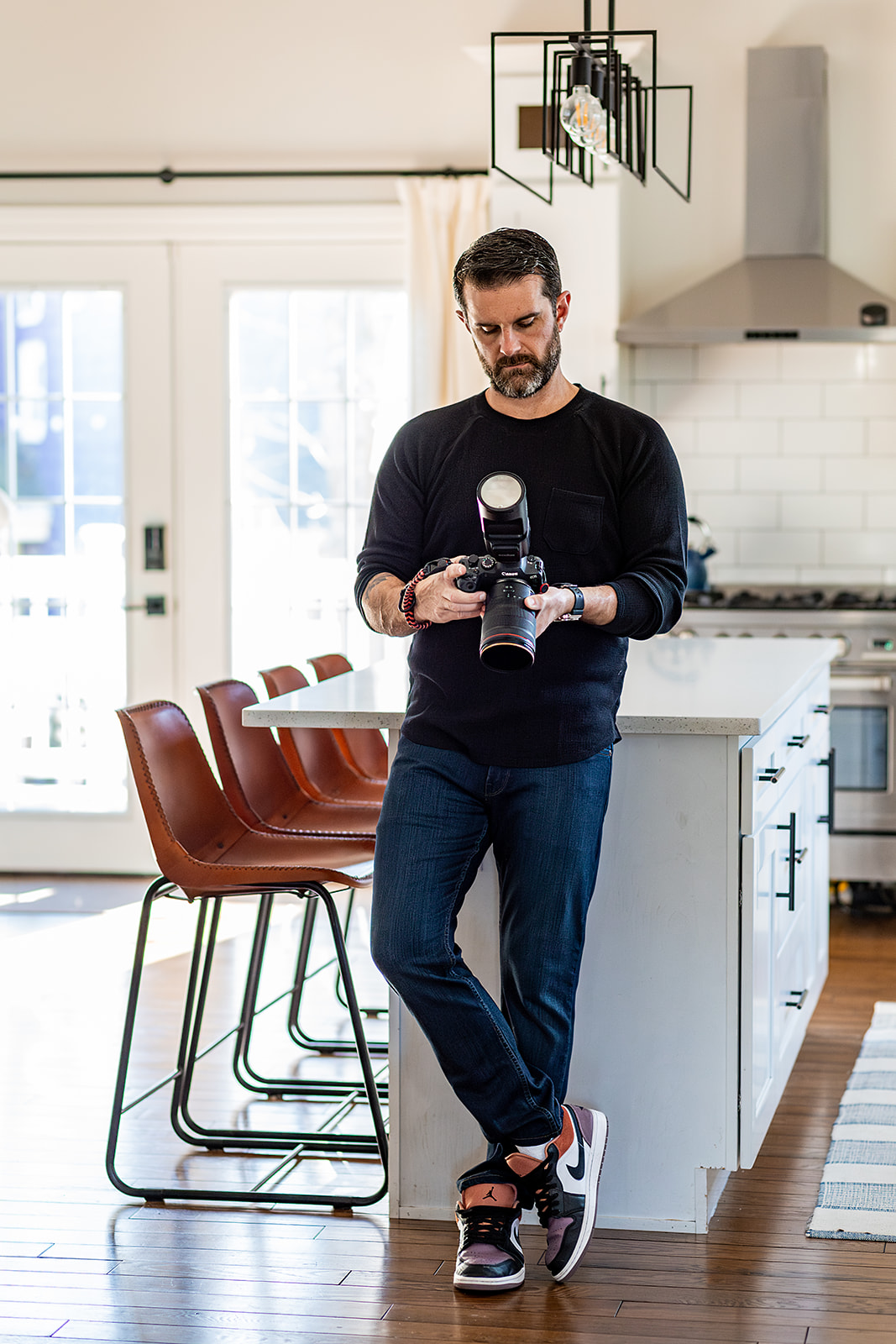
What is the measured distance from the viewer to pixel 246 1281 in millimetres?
2246

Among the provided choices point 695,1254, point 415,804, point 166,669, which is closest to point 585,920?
point 415,804

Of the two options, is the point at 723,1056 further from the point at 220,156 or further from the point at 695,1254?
the point at 220,156

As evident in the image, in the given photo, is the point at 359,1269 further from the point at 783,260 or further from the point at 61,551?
the point at 783,260

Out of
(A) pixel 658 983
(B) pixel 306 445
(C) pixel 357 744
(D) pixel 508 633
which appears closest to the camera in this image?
(D) pixel 508 633

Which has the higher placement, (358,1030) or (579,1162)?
(358,1030)

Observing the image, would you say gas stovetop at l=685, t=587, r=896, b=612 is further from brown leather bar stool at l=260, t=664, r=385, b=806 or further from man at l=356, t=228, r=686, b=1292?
man at l=356, t=228, r=686, b=1292

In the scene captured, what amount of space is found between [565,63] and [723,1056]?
3768 millimetres

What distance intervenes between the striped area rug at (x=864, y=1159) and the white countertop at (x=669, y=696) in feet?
2.73

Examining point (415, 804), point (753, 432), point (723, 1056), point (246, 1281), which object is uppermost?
point (753, 432)

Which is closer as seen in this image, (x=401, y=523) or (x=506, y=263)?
(x=506, y=263)

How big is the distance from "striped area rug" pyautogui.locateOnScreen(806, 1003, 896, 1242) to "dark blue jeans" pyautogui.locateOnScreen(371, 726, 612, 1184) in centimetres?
61

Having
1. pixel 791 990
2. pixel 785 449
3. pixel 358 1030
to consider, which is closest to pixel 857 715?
pixel 785 449

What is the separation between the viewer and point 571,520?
2178 mm

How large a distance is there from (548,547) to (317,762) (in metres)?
1.40
